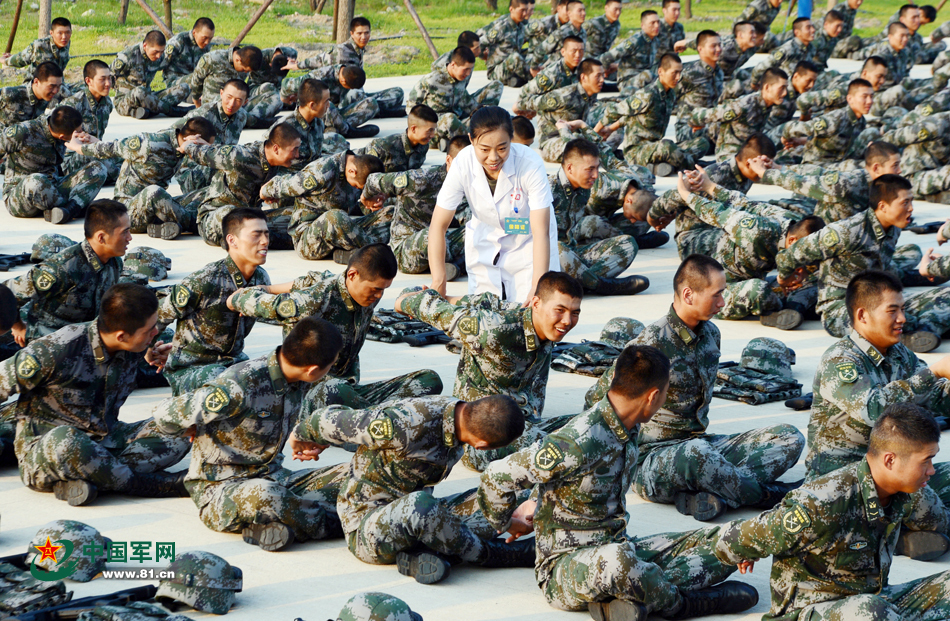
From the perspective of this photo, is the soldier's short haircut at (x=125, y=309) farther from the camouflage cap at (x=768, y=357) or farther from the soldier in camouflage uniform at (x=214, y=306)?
the camouflage cap at (x=768, y=357)

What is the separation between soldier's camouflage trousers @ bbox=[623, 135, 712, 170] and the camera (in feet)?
43.8

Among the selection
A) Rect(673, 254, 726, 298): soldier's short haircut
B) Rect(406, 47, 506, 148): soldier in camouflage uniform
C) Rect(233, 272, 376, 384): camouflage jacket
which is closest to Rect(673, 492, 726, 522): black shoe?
Rect(673, 254, 726, 298): soldier's short haircut

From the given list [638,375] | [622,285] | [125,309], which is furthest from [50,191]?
[638,375]

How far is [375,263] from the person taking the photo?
645 centimetres

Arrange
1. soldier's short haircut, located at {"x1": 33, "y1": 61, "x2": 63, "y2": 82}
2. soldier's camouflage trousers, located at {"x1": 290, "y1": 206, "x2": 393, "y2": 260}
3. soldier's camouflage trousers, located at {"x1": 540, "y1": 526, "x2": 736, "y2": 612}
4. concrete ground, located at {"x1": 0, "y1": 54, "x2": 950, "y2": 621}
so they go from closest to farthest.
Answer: soldier's camouflage trousers, located at {"x1": 540, "y1": 526, "x2": 736, "y2": 612} → concrete ground, located at {"x1": 0, "y1": 54, "x2": 950, "y2": 621} → soldier's camouflage trousers, located at {"x1": 290, "y1": 206, "x2": 393, "y2": 260} → soldier's short haircut, located at {"x1": 33, "y1": 61, "x2": 63, "y2": 82}

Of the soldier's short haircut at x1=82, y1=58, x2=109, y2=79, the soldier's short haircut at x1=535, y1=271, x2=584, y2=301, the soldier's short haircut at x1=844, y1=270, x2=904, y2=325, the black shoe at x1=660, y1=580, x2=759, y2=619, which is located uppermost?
the soldier's short haircut at x1=82, y1=58, x2=109, y2=79

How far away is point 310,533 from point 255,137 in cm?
1027

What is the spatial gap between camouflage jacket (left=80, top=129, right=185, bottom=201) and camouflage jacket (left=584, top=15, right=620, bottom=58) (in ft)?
30.9

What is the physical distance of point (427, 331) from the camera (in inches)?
344

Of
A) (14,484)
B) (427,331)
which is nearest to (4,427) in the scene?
(14,484)

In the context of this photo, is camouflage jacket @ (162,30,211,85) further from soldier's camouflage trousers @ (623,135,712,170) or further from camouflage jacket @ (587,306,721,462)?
camouflage jacket @ (587,306,721,462)

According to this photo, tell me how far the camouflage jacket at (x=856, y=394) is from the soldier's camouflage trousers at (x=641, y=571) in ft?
3.25

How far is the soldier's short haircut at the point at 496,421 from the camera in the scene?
187 inches

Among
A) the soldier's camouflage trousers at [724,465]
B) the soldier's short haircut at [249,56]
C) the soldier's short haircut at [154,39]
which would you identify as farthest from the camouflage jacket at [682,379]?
the soldier's short haircut at [154,39]
